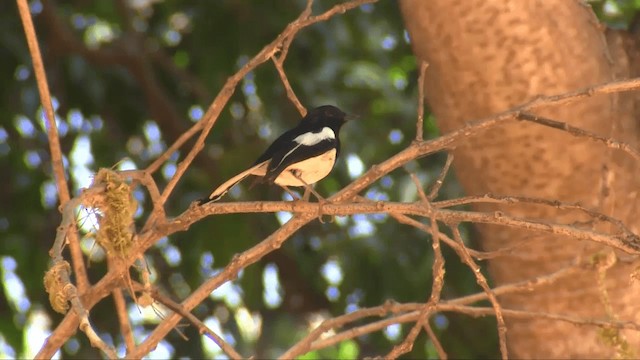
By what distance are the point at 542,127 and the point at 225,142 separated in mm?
1704

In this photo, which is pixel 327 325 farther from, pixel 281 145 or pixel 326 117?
pixel 326 117

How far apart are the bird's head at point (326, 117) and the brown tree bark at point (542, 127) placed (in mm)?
323

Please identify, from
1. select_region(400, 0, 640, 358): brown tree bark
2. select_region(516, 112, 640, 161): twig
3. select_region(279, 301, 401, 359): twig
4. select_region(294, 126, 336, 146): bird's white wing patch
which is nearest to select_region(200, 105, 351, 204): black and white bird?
select_region(294, 126, 336, 146): bird's white wing patch

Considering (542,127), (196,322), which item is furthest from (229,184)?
(542,127)

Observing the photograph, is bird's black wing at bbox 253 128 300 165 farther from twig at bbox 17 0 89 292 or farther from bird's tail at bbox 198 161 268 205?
twig at bbox 17 0 89 292

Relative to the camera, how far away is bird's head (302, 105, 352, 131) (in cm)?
345

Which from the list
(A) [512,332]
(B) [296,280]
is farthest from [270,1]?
(A) [512,332]

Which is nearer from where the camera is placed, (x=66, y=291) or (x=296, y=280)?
(x=66, y=291)

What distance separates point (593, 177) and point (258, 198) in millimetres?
1385

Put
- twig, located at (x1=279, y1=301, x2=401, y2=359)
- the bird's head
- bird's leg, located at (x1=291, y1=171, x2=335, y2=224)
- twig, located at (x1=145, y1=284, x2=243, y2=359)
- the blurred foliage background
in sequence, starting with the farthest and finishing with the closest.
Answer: the blurred foliage background, the bird's head, twig, located at (x1=279, y1=301, x2=401, y2=359), bird's leg, located at (x1=291, y1=171, x2=335, y2=224), twig, located at (x1=145, y1=284, x2=243, y2=359)

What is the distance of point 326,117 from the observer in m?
3.53

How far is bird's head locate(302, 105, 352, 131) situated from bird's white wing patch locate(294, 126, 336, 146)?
90 mm

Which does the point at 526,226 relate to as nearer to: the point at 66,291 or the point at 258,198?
the point at 66,291

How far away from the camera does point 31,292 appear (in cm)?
445
